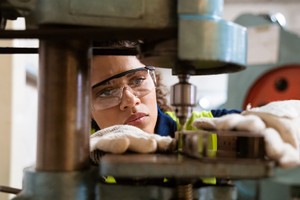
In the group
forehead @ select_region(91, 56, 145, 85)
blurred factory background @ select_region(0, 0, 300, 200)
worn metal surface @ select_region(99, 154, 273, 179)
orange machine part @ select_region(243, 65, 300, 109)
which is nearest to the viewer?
worn metal surface @ select_region(99, 154, 273, 179)

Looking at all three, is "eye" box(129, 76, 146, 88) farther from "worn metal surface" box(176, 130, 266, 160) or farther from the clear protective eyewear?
"worn metal surface" box(176, 130, 266, 160)

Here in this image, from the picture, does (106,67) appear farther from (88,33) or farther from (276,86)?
(276,86)

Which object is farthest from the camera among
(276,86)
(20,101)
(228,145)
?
(276,86)

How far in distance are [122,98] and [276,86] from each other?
1148 millimetres

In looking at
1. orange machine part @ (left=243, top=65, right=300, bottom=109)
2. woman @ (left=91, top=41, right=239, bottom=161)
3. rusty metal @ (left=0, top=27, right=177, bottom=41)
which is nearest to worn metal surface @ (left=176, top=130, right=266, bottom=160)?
rusty metal @ (left=0, top=27, right=177, bottom=41)

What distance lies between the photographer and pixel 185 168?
1.43 feet

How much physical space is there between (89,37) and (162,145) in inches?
6.5

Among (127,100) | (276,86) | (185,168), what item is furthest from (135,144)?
(276,86)

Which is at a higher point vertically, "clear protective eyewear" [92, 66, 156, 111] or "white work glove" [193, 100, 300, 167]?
"clear protective eyewear" [92, 66, 156, 111]

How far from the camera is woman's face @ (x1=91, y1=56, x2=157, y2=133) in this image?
3.37 feet

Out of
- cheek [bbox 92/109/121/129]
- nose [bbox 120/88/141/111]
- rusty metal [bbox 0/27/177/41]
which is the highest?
rusty metal [bbox 0/27/177/41]

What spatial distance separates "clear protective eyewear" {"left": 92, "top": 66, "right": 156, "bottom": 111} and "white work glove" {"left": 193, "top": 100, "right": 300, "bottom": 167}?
0.50m

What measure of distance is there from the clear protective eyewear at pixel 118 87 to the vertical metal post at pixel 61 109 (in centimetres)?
52

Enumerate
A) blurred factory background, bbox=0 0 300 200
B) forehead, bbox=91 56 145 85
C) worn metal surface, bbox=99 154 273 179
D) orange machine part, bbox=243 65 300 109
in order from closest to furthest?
1. worn metal surface, bbox=99 154 273 179
2. forehead, bbox=91 56 145 85
3. blurred factory background, bbox=0 0 300 200
4. orange machine part, bbox=243 65 300 109
